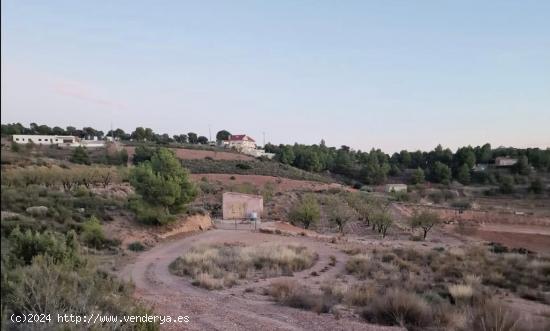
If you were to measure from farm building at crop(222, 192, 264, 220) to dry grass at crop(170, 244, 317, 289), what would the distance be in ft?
57.2

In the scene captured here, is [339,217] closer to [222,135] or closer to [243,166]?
[243,166]

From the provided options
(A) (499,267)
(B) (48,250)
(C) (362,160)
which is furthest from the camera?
(C) (362,160)

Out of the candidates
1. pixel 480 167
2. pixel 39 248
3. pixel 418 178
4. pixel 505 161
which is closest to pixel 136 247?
pixel 39 248

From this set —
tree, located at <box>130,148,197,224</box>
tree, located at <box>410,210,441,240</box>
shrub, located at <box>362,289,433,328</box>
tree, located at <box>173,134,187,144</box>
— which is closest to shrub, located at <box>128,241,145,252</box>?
tree, located at <box>130,148,197,224</box>

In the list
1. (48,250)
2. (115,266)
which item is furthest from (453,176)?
(48,250)

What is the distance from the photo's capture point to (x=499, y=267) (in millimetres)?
20766

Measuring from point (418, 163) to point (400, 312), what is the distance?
342 ft

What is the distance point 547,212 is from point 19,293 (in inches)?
2518

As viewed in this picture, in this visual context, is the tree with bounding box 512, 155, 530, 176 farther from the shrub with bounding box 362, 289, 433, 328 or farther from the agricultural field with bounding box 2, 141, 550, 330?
the shrub with bounding box 362, 289, 433, 328

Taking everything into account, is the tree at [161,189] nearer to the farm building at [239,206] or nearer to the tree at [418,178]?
the farm building at [239,206]

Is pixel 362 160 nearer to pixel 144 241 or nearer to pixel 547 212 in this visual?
pixel 547 212

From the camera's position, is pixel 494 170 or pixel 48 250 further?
pixel 494 170

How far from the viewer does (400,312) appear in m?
10.4

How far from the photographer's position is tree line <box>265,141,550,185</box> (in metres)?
89.8
